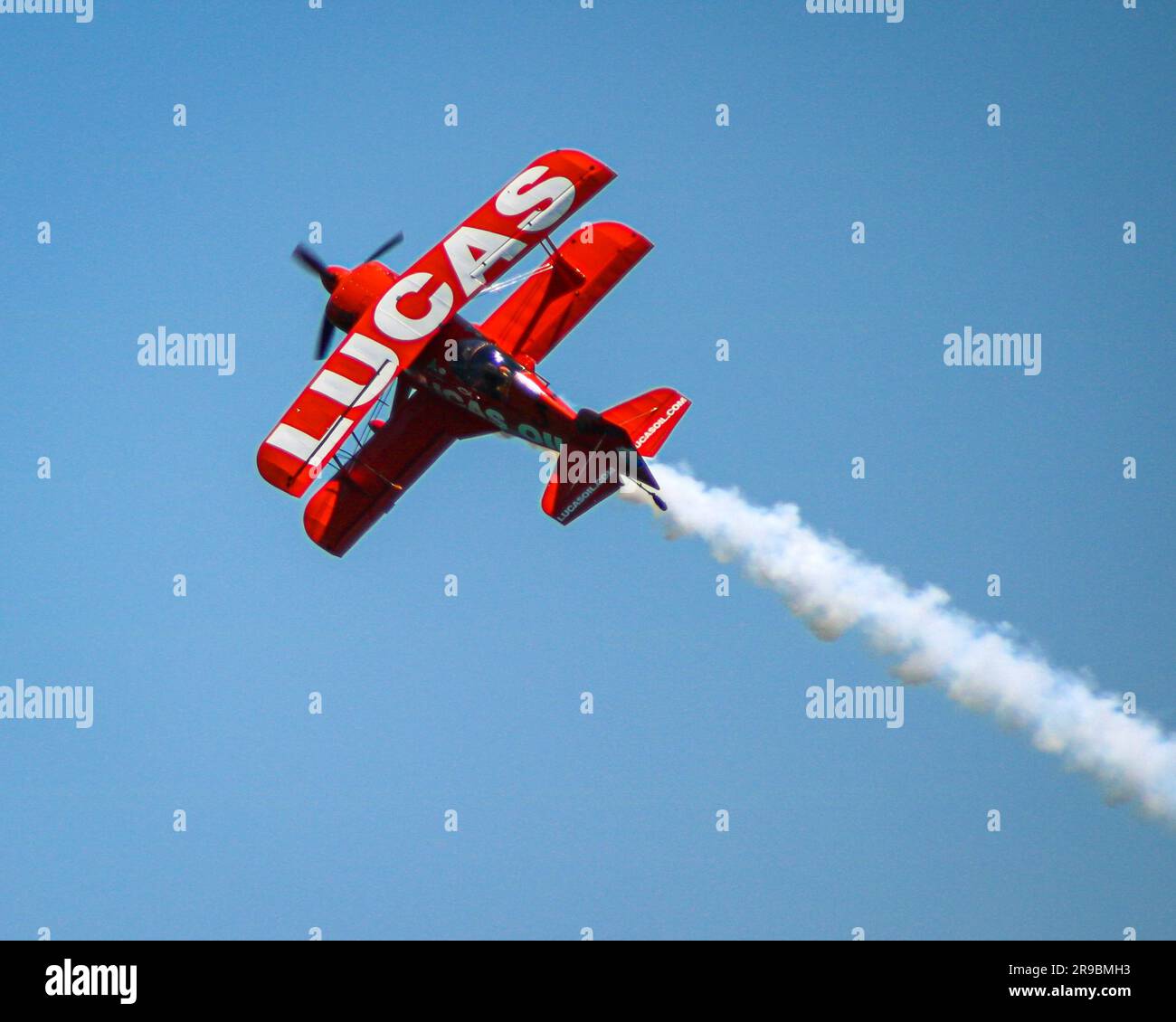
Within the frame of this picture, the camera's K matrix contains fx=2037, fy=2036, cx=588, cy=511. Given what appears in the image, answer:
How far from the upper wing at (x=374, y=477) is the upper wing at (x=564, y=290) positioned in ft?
6.25

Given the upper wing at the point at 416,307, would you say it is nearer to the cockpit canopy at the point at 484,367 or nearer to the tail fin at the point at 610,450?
the cockpit canopy at the point at 484,367

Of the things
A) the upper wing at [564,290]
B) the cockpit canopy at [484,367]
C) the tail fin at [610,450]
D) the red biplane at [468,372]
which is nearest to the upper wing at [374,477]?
the red biplane at [468,372]

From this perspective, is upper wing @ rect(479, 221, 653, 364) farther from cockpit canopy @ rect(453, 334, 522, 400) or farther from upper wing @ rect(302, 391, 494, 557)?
upper wing @ rect(302, 391, 494, 557)

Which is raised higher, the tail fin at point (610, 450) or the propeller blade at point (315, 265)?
the propeller blade at point (315, 265)

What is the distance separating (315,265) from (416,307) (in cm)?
336

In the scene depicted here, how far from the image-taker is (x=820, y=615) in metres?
34.8

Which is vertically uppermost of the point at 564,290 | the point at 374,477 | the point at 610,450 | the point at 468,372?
the point at 564,290

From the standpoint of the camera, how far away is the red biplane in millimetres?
32125

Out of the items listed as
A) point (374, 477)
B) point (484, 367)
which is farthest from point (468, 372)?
point (374, 477)

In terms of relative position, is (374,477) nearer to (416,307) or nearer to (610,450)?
(416,307)

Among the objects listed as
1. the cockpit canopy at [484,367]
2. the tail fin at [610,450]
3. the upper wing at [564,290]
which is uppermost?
the upper wing at [564,290]

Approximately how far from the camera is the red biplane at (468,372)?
32125 millimetres

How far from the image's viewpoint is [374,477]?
3481 cm
